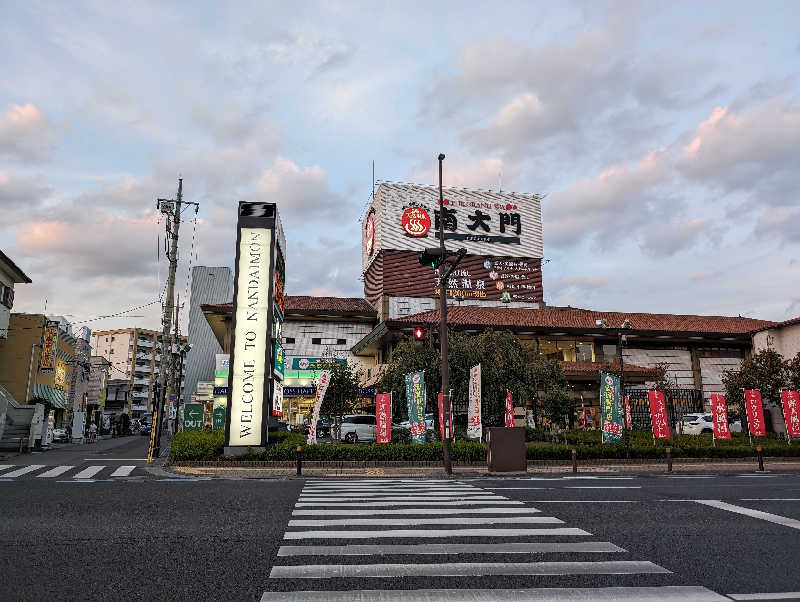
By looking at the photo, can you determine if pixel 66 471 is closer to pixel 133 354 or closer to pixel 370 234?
pixel 370 234

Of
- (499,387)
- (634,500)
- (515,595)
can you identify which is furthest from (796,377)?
(515,595)

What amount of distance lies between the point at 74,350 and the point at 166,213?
43199 mm

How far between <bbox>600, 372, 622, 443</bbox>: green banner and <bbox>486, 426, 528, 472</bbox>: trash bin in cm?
800

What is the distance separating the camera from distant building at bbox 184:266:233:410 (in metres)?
76.5

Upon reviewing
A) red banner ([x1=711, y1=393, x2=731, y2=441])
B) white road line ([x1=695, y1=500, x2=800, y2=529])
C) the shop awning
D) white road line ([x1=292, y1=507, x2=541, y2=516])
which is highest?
the shop awning

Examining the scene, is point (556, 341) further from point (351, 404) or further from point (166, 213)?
point (166, 213)

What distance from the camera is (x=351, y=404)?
39250 millimetres

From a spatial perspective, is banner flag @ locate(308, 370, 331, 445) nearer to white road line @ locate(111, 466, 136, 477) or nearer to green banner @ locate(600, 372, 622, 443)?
white road line @ locate(111, 466, 136, 477)

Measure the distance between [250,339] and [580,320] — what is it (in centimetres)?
3580

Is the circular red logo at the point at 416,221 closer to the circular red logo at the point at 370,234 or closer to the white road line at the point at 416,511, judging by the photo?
the circular red logo at the point at 370,234

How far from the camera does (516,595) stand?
5.51 meters

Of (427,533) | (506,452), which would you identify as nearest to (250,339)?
(506,452)

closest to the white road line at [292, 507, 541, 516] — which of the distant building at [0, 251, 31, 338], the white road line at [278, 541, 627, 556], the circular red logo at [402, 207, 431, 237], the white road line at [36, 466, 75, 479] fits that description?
the white road line at [278, 541, 627, 556]

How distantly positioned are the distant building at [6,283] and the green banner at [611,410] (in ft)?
142
